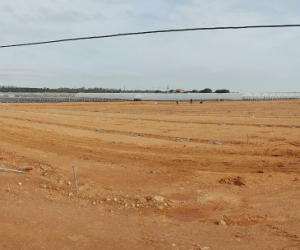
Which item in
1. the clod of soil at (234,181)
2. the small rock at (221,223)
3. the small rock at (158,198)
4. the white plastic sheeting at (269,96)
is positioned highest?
the white plastic sheeting at (269,96)

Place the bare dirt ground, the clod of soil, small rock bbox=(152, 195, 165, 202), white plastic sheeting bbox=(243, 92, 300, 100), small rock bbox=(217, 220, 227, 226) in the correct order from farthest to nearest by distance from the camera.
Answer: white plastic sheeting bbox=(243, 92, 300, 100) < the clod of soil < small rock bbox=(152, 195, 165, 202) < small rock bbox=(217, 220, 227, 226) < the bare dirt ground

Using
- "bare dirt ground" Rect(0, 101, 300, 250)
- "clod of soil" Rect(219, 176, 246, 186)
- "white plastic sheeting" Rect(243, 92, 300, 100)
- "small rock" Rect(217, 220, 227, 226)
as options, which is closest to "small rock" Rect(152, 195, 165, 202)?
"bare dirt ground" Rect(0, 101, 300, 250)

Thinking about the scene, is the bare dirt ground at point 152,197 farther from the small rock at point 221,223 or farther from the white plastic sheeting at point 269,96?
the white plastic sheeting at point 269,96

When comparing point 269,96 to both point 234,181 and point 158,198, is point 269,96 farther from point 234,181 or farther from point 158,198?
point 158,198

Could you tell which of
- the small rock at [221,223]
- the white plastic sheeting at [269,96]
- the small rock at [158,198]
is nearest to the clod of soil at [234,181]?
the small rock at [158,198]

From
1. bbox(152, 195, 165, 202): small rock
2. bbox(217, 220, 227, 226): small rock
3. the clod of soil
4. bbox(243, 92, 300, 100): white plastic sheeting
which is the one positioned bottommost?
bbox(217, 220, 227, 226): small rock

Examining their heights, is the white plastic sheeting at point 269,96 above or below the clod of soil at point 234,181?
above

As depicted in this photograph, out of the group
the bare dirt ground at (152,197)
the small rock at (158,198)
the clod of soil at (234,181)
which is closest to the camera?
the bare dirt ground at (152,197)

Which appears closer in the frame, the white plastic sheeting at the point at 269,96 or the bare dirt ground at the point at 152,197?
the bare dirt ground at the point at 152,197

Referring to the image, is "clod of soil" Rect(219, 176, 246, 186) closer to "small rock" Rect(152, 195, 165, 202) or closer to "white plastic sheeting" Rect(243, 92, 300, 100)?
"small rock" Rect(152, 195, 165, 202)

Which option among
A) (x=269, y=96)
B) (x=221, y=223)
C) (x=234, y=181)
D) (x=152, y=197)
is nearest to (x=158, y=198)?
(x=152, y=197)

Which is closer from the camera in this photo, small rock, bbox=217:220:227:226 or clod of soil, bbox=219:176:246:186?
small rock, bbox=217:220:227:226

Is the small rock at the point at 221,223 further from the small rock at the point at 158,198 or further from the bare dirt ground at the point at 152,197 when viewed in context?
the small rock at the point at 158,198

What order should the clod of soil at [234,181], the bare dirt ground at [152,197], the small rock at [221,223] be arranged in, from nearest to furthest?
the bare dirt ground at [152,197], the small rock at [221,223], the clod of soil at [234,181]
